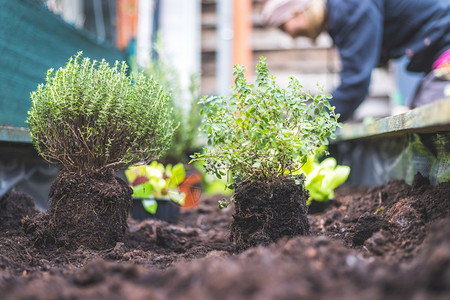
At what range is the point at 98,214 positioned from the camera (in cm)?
187

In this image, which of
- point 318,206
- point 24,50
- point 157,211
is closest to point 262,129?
point 318,206

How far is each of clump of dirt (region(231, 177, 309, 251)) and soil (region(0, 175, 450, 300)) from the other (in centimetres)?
16

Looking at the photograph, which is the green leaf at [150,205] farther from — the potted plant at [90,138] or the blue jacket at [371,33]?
→ the blue jacket at [371,33]

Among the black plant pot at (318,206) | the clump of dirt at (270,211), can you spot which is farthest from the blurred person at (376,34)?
Answer: the clump of dirt at (270,211)

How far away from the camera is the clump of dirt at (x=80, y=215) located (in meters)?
1.84

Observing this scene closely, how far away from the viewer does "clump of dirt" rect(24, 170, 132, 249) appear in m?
1.84

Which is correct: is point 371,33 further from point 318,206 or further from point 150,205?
point 150,205

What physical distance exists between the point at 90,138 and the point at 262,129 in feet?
2.46

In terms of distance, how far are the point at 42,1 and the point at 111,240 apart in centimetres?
186

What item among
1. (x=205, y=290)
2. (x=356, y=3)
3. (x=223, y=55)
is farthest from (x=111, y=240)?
(x=223, y=55)

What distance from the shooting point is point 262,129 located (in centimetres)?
168

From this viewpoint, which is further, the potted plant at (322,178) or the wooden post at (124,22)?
the wooden post at (124,22)

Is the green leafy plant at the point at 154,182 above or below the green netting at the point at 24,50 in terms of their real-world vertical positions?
below

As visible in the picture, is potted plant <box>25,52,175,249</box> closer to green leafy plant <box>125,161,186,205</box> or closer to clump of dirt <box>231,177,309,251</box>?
clump of dirt <box>231,177,309,251</box>
